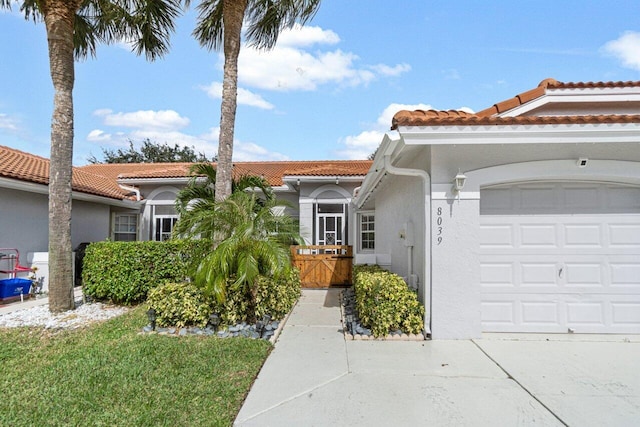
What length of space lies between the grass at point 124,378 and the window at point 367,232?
9499mm

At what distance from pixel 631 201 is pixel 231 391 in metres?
7.85

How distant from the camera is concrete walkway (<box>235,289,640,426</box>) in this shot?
381cm

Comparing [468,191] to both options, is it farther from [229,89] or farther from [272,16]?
[272,16]

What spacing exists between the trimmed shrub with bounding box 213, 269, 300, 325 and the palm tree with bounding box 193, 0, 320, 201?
258 centimetres

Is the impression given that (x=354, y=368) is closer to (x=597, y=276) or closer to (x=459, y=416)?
(x=459, y=416)

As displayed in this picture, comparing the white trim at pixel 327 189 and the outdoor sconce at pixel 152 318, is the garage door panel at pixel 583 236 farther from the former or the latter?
the white trim at pixel 327 189

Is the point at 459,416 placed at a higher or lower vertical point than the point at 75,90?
lower

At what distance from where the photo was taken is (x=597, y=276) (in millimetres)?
6637

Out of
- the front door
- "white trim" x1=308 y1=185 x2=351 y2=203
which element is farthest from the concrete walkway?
"white trim" x1=308 y1=185 x2=351 y2=203

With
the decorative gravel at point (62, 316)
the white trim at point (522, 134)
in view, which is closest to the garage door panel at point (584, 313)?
the white trim at point (522, 134)

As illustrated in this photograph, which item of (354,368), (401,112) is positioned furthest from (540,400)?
(401,112)

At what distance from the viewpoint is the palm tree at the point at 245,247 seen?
6.64 metres

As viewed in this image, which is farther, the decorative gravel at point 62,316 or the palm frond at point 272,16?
the palm frond at point 272,16

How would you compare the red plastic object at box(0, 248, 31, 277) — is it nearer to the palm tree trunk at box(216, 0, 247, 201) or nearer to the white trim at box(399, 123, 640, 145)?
the palm tree trunk at box(216, 0, 247, 201)
